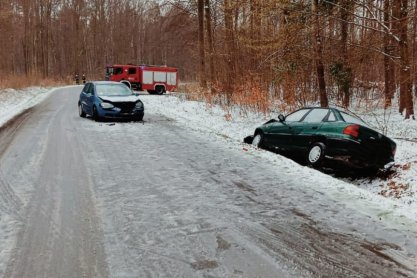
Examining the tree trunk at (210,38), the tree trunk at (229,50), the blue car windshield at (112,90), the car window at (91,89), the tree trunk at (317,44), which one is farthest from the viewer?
the tree trunk at (210,38)

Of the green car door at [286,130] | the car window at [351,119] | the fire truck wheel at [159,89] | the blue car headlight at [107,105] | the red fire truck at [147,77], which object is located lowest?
the green car door at [286,130]

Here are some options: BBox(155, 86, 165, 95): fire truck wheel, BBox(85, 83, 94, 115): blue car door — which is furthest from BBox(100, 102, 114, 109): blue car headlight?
BBox(155, 86, 165, 95): fire truck wheel

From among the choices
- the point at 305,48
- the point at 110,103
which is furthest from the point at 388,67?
the point at 110,103

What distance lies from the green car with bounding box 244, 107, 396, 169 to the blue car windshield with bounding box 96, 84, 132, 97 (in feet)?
28.1

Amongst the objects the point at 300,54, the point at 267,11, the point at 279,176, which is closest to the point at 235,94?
the point at 300,54

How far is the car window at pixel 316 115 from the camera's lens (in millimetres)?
10016

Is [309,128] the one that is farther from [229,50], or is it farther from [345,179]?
[229,50]

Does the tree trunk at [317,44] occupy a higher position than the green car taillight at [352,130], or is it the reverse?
the tree trunk at [317,44]

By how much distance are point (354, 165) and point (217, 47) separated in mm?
16755

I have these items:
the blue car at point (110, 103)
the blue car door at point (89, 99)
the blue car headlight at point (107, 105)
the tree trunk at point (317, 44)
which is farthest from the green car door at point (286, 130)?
the blue car door at point (89, 99)

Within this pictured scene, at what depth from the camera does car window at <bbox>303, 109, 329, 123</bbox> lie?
32.9 feet

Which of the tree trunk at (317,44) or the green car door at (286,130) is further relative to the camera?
the tree trunk at (317,44)

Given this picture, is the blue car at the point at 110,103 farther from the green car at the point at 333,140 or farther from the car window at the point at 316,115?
the car window at the point at 316,115

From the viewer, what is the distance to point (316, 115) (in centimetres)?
1026
